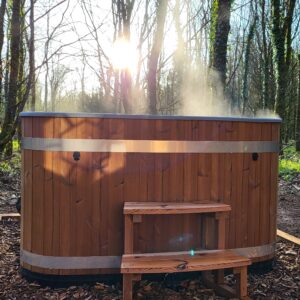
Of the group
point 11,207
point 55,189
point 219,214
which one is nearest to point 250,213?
point 219,214

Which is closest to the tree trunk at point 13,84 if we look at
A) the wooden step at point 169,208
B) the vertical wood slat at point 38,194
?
the vertical wood slat at point 38,194

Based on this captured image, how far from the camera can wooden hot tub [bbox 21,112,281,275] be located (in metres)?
3.05

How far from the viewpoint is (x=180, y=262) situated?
9.10 ft

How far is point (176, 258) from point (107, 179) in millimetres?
817

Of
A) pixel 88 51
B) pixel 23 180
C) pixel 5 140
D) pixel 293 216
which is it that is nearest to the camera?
pixel 23 180

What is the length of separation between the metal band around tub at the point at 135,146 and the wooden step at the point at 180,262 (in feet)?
2.72

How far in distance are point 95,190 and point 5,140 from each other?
19.8ft

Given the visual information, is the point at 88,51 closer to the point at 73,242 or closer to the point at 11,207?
the point at 11,207

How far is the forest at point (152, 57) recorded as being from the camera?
27.7 ft

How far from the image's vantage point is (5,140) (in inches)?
332

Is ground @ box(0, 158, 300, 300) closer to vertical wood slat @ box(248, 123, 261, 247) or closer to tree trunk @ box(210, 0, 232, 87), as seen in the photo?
vertical wood slat @ box(248, 123, 261, 247)

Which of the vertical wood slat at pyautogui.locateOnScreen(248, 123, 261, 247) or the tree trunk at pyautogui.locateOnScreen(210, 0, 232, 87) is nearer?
the vertical wood slat at pyautogui.locateOnScreen(248, 123, 261, 247)

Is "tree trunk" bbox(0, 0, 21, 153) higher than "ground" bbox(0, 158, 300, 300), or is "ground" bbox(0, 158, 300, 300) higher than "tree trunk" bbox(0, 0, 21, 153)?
"tree trunk" bbox(0, 0, 21, 153)

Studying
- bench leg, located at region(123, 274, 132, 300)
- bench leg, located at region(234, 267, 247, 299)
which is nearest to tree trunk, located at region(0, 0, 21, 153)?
bench leg, located at region(123, 274, 132, 300)
